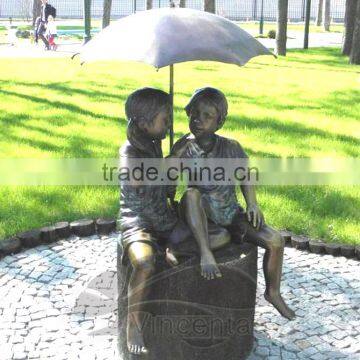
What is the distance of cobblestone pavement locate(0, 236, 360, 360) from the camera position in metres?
4.18

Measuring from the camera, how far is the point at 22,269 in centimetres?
538

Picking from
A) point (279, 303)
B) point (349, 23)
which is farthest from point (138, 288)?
point (349, 23)

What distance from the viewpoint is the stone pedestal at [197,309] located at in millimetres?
3766

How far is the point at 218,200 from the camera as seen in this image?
4.03m

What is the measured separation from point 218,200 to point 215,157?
30 cm

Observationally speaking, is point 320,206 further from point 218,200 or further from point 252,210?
point 218,200

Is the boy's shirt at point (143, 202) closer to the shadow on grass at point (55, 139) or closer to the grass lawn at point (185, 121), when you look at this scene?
the grass lawn at point (185, 121)

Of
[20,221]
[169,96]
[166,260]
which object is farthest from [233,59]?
[20,221]

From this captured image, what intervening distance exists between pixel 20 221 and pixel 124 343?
8.70ft

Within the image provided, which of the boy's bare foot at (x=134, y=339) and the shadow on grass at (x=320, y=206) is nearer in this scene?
the boy's bare foot at (x=134, y=339)

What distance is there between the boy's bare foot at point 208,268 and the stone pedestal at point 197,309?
7 cm

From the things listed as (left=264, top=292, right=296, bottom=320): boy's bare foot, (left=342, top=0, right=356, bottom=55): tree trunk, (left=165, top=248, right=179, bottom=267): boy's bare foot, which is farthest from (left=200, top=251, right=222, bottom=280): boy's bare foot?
(left=342, top=0, right=356, bottom=55): tree trunk

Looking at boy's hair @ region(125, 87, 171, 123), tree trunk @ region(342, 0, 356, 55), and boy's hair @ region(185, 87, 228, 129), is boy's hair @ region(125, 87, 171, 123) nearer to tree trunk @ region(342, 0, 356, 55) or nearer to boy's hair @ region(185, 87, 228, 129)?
boy's hair @ region(185, 87, 228, 129)

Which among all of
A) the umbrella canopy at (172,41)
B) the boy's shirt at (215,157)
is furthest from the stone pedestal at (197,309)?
the umbrella canopy at (172,41)
